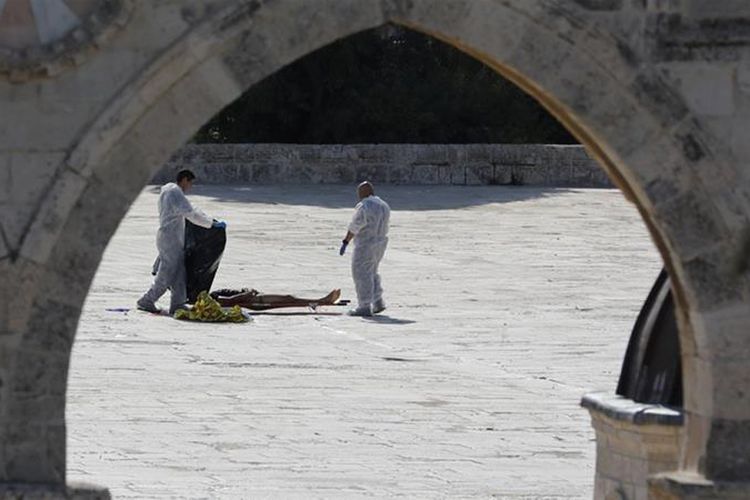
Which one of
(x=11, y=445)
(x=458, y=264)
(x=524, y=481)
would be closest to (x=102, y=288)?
(x=458, y=264)

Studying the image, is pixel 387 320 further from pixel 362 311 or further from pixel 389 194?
pixel 389 194

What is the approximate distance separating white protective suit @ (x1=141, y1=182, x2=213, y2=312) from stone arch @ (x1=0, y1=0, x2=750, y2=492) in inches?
516

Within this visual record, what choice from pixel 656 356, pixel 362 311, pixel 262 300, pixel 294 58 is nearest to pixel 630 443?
pixel 656 356

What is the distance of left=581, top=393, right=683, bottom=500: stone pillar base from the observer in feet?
27.7

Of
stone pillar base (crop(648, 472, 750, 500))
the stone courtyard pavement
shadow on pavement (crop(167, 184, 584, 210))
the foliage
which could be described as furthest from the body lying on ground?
the foliage

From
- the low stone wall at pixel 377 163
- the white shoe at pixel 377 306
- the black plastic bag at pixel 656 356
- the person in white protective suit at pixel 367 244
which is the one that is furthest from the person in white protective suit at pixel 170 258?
the low stone wall at pixel 377 163

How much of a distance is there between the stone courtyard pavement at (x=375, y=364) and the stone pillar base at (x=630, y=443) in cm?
267

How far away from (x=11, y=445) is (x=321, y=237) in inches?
787

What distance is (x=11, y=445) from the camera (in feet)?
23.4

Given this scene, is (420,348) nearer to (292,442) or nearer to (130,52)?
(292,442)

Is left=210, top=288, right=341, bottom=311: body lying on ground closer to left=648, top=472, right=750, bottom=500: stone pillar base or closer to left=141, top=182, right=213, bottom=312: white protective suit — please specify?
left=141, top=182, right=213, bottom=312: white protective suit

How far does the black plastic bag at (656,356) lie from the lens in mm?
8672

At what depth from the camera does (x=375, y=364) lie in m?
17.2

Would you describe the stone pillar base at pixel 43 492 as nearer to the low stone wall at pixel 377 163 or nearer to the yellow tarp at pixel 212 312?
the yellow tarp at pixel 212 312
